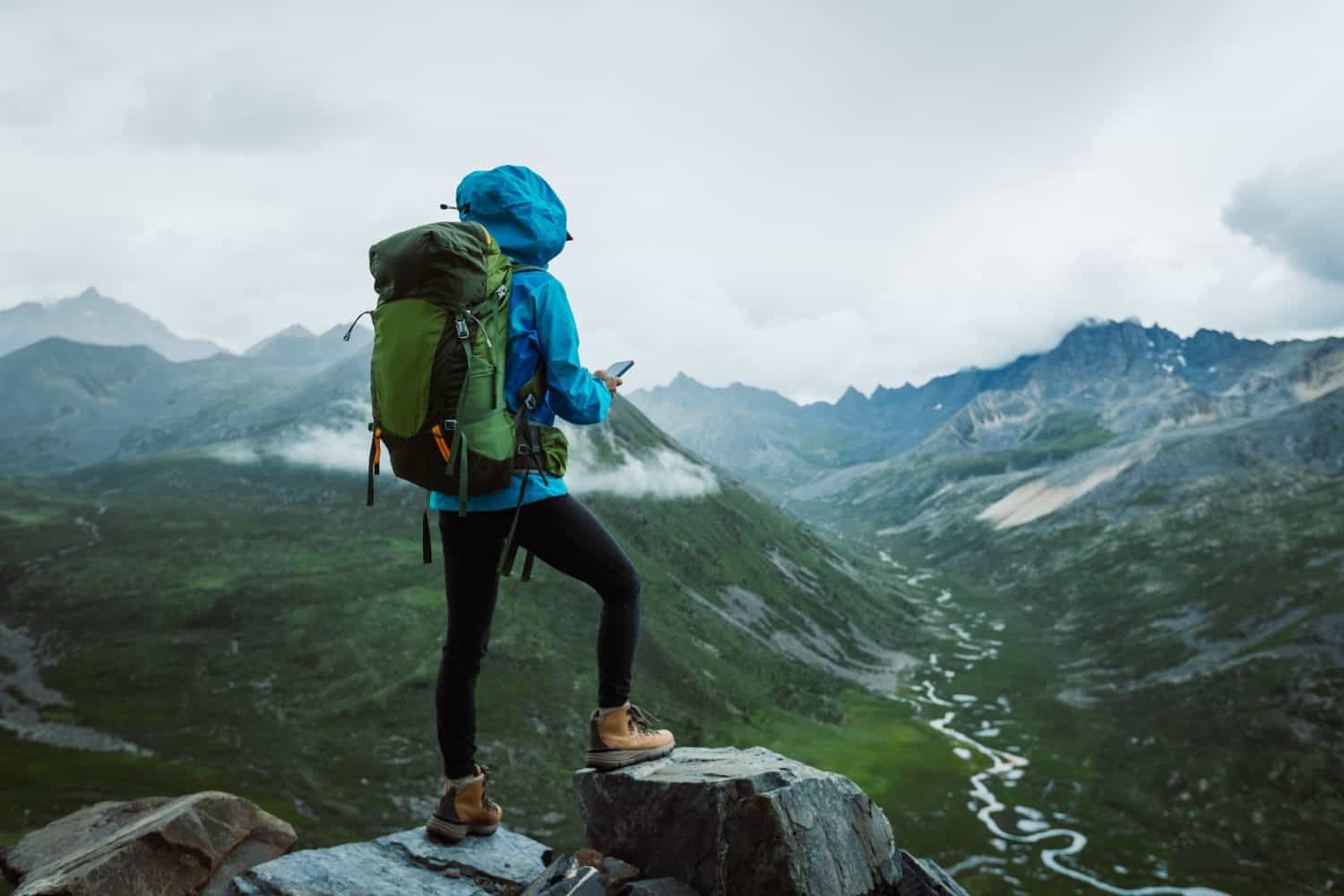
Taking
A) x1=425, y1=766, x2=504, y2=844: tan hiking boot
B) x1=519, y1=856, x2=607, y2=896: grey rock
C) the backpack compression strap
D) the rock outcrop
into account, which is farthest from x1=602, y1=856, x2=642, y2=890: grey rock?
the backpack compression strap

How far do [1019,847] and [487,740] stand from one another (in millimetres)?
92804

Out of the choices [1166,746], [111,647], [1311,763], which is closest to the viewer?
[1311,763]

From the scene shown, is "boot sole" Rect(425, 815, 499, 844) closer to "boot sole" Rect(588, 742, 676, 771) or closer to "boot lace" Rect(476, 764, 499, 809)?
"boot lace" Rect(476, 764, 499, 809)

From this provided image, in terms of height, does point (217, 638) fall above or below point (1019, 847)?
above

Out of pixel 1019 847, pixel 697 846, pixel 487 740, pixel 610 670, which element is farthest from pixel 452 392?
pixel 487 740

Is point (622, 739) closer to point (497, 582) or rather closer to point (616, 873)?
point (616, 873)

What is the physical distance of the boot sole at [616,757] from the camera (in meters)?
10.7

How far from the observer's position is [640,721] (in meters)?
11.1

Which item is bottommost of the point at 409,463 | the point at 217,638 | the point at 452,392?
the point at 217,638

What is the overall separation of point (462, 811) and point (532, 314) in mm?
6800

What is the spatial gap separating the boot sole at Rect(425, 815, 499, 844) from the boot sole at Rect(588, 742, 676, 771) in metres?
1.78

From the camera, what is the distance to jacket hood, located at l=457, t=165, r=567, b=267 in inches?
356

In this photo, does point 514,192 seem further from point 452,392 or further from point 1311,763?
point 1311,763

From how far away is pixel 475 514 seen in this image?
895cm
